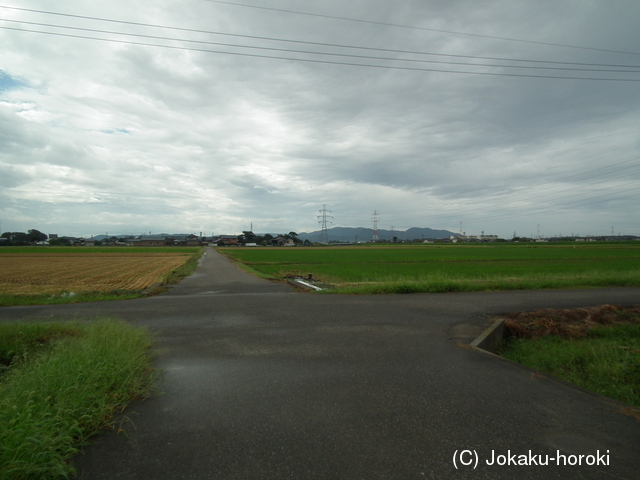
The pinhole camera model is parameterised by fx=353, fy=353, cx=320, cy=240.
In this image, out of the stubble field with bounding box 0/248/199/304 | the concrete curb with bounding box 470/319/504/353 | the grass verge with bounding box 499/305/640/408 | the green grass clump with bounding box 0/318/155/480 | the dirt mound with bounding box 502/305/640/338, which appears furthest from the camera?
the stubble field with bounding box 0/248/199/304

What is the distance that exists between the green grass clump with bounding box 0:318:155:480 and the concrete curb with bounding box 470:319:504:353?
16.7ft

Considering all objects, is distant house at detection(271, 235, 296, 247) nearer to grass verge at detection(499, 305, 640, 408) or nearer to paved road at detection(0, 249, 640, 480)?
grass verge at detection(499, 305, 640, 408)

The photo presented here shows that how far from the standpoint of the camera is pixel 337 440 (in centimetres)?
295

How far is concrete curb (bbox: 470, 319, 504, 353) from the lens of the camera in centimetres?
605

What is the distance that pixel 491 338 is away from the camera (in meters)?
6.65

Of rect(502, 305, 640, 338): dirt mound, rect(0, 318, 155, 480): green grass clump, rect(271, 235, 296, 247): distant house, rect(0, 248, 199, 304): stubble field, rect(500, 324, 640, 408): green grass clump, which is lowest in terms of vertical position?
rect(0, 248, 199, 304): stubble field

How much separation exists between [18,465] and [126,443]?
2.37ft

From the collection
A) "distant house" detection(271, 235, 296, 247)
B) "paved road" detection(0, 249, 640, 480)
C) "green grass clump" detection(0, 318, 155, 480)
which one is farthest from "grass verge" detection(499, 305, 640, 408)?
"distant house" detection(271, 235, 296, 247)

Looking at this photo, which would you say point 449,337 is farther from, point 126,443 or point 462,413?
point 126,443

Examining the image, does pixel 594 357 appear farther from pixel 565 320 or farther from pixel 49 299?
pixel 49 299

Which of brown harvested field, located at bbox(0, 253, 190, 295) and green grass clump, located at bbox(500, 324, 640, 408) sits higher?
green grass clump, located at bbox(500, 324, 640, 408)

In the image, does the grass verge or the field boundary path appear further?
the field boundary path

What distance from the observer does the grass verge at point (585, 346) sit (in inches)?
214

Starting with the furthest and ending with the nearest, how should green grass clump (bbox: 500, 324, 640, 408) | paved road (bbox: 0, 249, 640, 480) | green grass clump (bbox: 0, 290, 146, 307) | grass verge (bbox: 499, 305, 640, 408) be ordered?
green grass clump (bbox: 0, 290, 146, 307) → grass verge (bbox: 499, 305, 640, 408) → green grass clump (bbox: 500, 324, 640, 408) → paved road (bbox: 0, 249, 640, 480)
